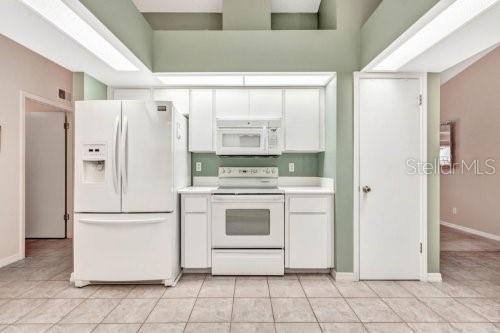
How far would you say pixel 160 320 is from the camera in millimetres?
2324

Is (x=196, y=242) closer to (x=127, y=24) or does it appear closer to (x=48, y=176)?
(x=127, y=24)

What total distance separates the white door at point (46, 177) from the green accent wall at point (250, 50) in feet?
9.52

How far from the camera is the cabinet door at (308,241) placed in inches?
126

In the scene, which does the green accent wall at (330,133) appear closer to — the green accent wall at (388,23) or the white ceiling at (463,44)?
the green accent wall at (388,23)

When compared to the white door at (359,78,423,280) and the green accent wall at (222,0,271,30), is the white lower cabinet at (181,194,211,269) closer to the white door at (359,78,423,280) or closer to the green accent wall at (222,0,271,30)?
the white door at (359,78,423,280)

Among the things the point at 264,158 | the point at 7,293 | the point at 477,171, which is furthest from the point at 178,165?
the point at 477,171

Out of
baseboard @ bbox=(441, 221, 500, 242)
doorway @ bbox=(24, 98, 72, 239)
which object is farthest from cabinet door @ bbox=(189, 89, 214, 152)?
baseboard @ bbox=(441, 221, 500, 242)

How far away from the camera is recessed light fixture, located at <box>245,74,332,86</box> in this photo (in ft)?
10.7

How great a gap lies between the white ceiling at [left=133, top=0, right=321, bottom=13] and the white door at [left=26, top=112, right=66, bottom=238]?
8.32 ft

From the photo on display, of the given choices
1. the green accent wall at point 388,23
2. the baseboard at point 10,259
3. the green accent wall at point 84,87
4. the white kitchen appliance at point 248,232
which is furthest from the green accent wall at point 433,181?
the baseboard at point 10,259

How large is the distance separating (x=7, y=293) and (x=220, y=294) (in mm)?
1933

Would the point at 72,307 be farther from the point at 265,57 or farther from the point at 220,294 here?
the point at 265,57

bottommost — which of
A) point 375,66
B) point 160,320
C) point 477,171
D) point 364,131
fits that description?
point 160,320

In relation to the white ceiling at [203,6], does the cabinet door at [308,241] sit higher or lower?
lower
